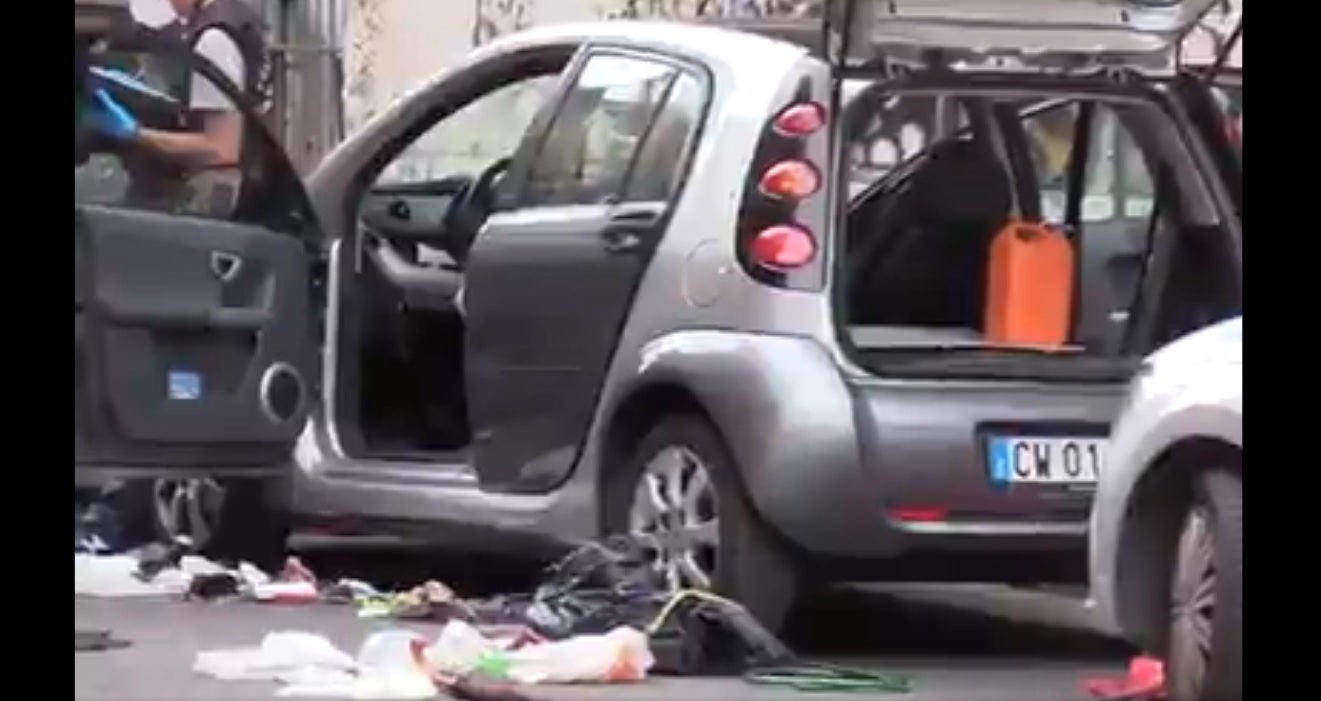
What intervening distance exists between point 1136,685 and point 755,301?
1.34 metres

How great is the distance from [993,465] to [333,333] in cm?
278

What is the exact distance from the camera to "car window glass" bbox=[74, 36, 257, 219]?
855 cm

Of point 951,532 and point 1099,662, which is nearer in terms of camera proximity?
point 951,532

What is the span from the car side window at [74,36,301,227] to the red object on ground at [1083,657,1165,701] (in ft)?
9.16

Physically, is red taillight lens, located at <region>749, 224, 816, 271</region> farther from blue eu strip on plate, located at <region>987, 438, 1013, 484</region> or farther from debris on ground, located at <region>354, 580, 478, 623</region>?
debris on ground, located at <region>354, 580, 478, 623</region>

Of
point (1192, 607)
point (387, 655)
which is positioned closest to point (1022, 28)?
point (1192, 607)

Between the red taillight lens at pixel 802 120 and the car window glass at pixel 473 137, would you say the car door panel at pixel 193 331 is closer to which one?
the car window glass at pixel 473 137

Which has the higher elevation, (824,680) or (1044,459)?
(1044,459)

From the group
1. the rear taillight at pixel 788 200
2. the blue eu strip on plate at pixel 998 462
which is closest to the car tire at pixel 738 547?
the rear taillight at pixel 788 200

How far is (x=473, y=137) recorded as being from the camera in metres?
10.4

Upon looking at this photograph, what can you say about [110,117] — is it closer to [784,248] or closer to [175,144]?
[175,144]
